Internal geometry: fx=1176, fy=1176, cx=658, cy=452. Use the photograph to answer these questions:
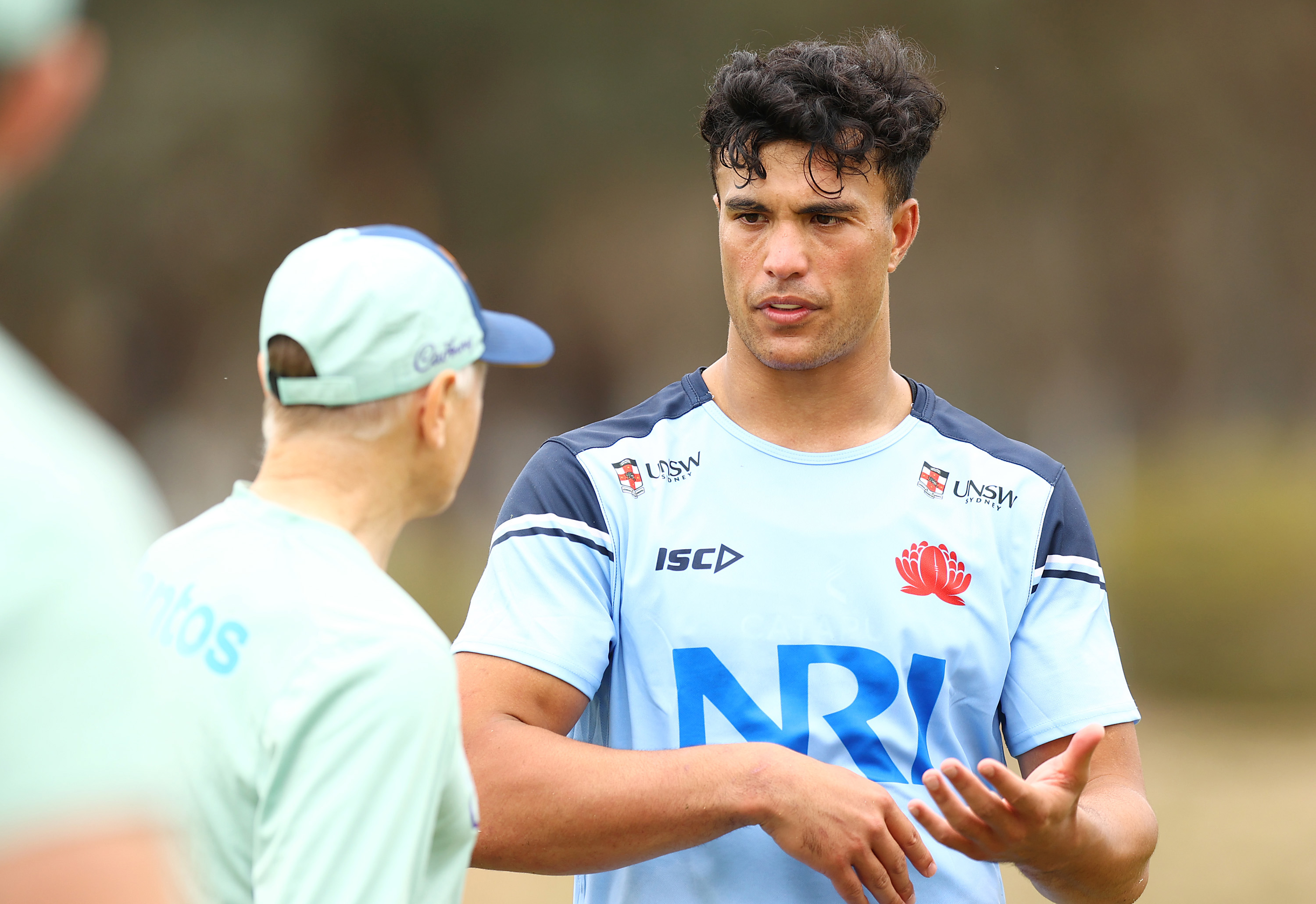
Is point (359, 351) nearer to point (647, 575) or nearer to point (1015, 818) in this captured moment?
point (647, 575)

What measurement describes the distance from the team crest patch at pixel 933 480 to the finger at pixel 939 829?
22.1 inches

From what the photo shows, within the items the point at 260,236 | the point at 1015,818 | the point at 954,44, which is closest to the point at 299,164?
the point at 260,236

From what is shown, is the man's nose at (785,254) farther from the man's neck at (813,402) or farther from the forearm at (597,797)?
the forearm at (597,797)

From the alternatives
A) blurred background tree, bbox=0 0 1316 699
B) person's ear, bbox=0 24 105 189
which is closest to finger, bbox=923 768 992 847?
person's ear, bbox=0 24 105 189

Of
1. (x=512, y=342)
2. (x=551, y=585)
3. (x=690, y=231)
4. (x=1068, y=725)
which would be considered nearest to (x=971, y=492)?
(x=1068, y=725)

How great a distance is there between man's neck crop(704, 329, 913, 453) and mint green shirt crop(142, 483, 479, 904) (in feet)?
3.40

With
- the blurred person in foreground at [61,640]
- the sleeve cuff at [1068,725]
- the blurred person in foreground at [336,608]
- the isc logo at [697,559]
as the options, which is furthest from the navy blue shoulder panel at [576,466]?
Result: the blurred person in foreground at [61,640]

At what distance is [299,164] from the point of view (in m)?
8.89

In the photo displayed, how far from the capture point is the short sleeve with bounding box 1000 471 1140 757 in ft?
6.11

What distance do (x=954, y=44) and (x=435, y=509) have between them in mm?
8026

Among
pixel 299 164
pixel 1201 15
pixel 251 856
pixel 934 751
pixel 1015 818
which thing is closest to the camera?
pixel 251 856

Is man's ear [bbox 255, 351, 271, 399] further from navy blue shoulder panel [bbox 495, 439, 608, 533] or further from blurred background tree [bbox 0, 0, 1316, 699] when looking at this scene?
blurred background tree [bbox 0, 0, 1316, 699]

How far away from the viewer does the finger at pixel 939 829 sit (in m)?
1.57

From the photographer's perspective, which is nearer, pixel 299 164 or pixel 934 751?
pixel 934 751
